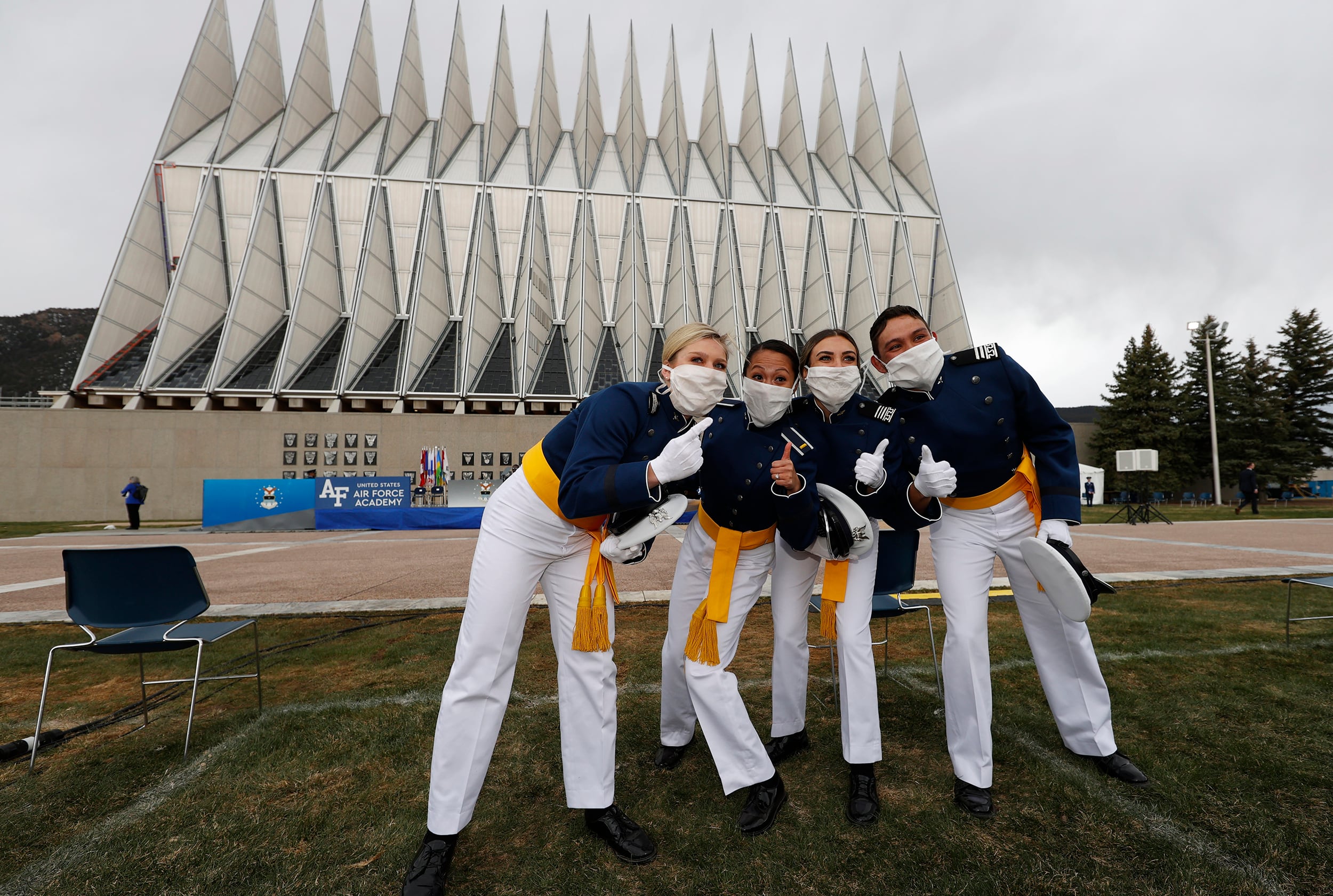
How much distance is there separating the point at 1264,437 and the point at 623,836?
45347 millimetres

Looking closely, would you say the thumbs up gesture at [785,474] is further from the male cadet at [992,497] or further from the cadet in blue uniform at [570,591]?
the male cadet at [992,497]

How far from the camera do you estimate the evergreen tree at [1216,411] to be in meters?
33.3

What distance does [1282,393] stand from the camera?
34.4 metres

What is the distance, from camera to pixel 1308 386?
3403 centimetres

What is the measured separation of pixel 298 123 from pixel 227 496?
2774 centimetres

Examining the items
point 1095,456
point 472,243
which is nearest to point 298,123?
point 472,243

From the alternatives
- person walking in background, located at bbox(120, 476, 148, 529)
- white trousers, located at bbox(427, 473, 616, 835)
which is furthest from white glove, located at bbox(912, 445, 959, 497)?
person walking in background, located at bbox(120, 476, 148, 529)

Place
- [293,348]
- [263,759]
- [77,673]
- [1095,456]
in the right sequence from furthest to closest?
[1095,456]
[293,348]
[77,673]
[263,759]

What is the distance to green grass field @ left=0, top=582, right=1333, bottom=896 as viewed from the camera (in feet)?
6.55

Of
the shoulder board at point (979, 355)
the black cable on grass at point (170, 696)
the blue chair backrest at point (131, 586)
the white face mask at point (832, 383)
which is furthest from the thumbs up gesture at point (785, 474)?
the black cable on grass at point (170, 696)

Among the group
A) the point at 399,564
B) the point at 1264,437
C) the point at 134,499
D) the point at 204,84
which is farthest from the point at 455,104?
the point at 1264,437

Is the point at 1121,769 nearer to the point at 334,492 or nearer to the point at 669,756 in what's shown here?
the point at 669,756

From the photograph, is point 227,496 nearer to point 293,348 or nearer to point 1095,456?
point 293,348

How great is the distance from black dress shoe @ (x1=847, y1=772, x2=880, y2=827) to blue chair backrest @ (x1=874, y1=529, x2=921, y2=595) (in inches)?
53.8
